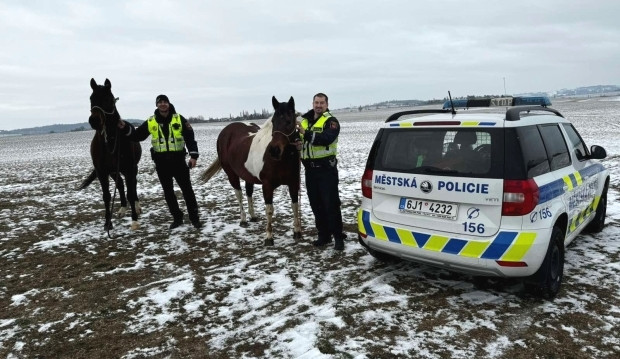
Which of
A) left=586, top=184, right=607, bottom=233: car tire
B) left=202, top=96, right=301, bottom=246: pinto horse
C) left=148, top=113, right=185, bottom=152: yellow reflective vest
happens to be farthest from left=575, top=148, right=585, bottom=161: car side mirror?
left=148, top=113, right=185, bottom=152: yellow reflective vest

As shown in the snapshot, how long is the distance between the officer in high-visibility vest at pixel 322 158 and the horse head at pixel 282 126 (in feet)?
0.47

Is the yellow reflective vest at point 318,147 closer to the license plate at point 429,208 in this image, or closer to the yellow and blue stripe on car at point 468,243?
the yellow and blue stripe on car at point 468,243

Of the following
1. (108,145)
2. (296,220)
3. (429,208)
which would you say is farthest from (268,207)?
(108,145)

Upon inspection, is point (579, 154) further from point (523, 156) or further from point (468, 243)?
point (468, 243)

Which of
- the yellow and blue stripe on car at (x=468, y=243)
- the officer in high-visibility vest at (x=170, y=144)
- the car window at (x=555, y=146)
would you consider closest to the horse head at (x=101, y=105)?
the officer in high-visibility vest at (x=170, y=144)

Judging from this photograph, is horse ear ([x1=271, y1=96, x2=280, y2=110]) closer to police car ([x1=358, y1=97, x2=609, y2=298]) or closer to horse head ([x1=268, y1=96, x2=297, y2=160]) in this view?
horse head ([x1=268, y1=96, x2=297, y2=160])

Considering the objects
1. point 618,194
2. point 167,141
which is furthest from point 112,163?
point 618,194

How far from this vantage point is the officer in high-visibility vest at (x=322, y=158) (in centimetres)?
562

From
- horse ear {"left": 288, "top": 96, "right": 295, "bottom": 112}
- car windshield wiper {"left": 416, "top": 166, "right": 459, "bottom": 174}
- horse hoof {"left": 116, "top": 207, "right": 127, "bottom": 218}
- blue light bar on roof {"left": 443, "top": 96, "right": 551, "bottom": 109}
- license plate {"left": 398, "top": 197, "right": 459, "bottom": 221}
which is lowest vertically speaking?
horse hoof {"left": 116, "top": 207, "right": 127, "bottom": 218}

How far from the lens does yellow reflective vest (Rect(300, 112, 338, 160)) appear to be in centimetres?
565

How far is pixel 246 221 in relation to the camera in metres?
7.73

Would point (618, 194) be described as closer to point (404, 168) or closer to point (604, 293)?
point (604, 293)

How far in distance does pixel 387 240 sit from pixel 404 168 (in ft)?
2.67

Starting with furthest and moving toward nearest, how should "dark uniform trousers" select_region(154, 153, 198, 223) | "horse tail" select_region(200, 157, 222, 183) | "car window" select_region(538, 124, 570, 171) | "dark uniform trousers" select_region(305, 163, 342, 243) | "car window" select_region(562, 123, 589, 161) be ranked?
"horse tail" select_region(200, 157, 222, 183) < "dark uniform trousers" select_region(154, 153, 198, 223) < "dark uniform trousers" select_region(305, 163, 342, 243) < "car window" select_region(562, 123, 589, 161) < "car window" select_region(538, 124, 570, 171)
